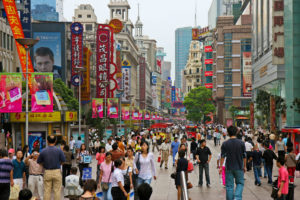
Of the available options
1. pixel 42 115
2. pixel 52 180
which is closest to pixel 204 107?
pixel 42 115

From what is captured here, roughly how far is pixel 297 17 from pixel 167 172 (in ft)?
116

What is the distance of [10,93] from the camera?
23797mm

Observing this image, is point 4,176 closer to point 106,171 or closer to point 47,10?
point 106,171

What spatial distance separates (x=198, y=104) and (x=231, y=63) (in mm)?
14709

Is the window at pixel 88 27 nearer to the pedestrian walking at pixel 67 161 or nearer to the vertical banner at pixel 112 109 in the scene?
the vertical banner at pixel 112 109

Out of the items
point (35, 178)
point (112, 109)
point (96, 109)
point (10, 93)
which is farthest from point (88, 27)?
point (35, 178)

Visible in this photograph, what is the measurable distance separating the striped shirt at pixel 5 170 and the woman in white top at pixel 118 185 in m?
2.08

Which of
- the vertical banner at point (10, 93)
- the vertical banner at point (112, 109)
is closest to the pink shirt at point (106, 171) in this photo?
the vertical banner at point (10, 93)

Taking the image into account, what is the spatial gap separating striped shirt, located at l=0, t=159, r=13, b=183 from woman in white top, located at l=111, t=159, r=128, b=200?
2.08 m

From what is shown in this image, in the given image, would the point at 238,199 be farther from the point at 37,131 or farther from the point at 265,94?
the point at 265,94

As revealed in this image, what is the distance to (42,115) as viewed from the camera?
29.3 metres

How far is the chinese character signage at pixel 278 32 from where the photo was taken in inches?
2260

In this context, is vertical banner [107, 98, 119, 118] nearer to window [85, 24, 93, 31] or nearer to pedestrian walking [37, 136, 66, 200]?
pedestrian walking [37, 136, 66, 200]

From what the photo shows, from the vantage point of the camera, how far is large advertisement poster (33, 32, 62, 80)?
203ft
